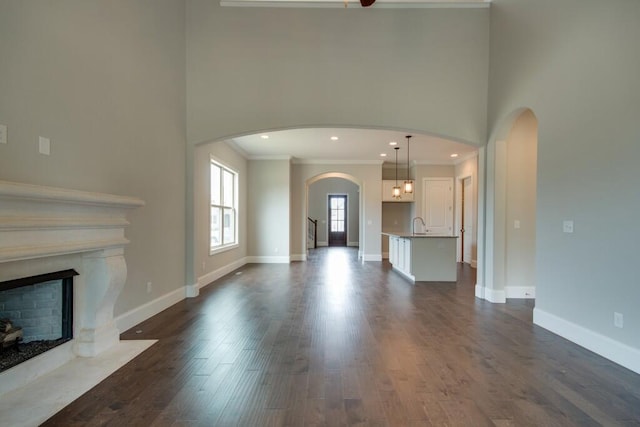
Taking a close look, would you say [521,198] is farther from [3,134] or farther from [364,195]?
[3,134]

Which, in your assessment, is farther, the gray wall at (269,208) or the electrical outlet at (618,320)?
the gray wall at (269,208)

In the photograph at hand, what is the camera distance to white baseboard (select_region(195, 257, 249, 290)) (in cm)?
552

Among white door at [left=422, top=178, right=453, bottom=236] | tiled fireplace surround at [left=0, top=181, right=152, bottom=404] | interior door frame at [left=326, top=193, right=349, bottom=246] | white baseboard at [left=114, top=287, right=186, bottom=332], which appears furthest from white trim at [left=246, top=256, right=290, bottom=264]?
interior door frame at [left=326, top=193, right=349, bottom=246]

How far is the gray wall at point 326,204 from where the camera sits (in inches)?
586

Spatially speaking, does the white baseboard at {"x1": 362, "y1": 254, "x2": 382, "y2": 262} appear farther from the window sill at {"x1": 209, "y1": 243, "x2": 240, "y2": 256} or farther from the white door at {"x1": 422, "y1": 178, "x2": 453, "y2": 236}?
the window sill at {"x1": 209, "y1": 243, "x2": 240, "y2": 256}

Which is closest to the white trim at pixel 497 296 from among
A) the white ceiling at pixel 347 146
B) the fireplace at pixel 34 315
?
the white ceiling at pixel 347 146

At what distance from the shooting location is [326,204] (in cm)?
1498

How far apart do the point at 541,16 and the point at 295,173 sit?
258 inches

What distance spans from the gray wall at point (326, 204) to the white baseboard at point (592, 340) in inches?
445

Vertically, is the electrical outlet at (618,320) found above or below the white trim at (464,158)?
below

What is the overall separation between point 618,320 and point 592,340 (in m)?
0.35

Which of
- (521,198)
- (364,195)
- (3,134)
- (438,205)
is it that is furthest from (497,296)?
(3,134)

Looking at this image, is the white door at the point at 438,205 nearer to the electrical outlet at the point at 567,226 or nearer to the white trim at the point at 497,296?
the white trim at the point at 497,296

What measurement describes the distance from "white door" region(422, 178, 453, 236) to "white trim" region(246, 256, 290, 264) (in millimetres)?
4110
